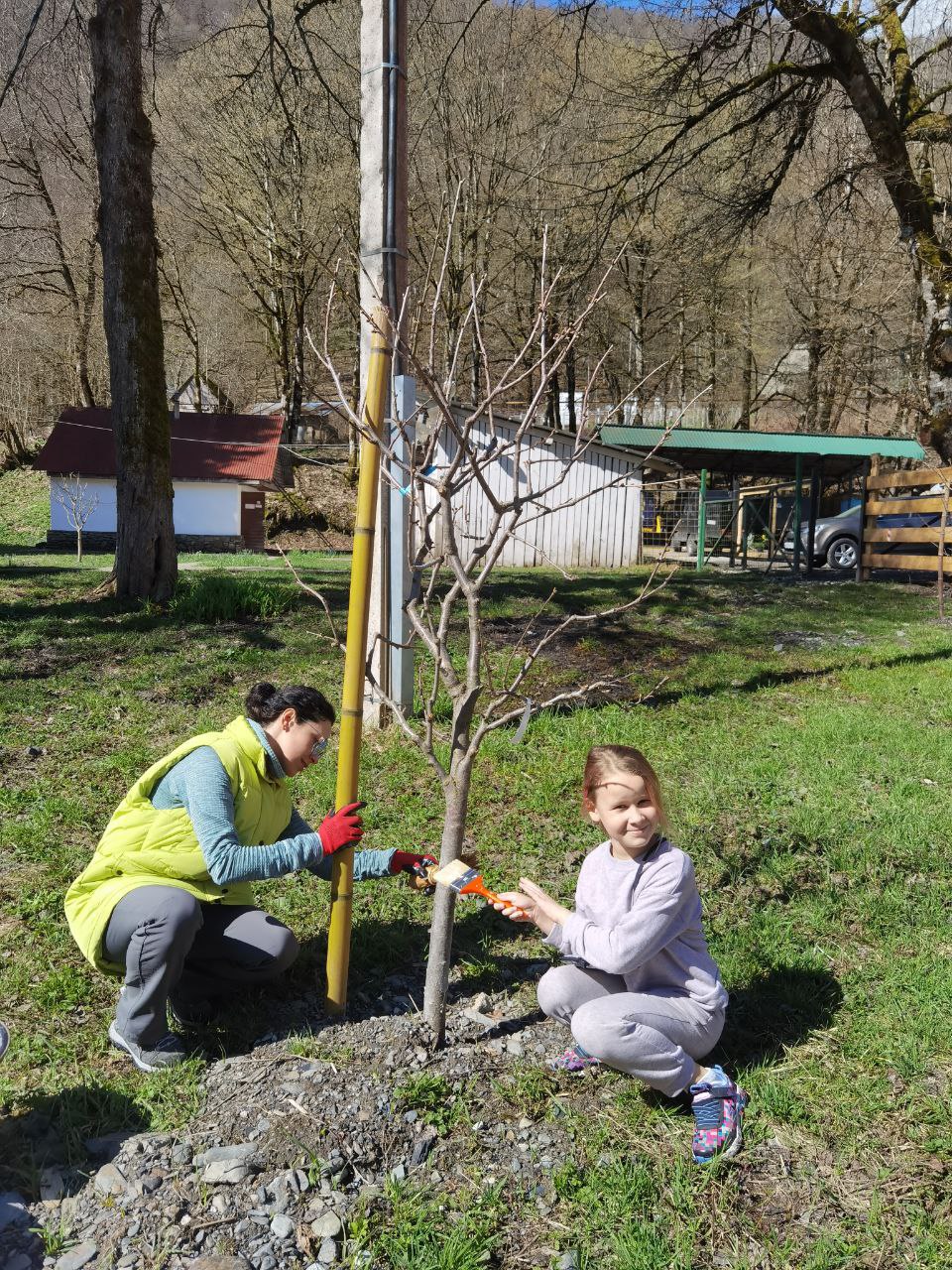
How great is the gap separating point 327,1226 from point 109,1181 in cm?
58

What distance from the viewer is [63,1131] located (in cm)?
253

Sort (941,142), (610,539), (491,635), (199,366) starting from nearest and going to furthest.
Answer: (491,635) → (941,142) → (610,539) → (199,366)

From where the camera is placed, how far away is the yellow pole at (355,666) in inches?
113

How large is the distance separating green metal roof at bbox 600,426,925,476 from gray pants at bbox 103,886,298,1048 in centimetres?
1434


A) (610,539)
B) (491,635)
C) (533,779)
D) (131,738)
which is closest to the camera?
(533,779)

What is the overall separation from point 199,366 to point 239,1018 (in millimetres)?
31601

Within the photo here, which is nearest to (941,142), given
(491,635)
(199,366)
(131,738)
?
(491,635)

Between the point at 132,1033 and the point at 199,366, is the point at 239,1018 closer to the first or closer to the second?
the point at 132,1033

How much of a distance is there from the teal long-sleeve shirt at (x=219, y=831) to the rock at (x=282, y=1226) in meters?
0.87

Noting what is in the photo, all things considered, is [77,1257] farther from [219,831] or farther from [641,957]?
[641,957]

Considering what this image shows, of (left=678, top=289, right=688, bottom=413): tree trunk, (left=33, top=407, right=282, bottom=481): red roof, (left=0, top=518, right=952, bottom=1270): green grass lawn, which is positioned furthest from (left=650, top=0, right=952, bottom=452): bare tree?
(left=33, top=407, right=282, bottom=481): red roof

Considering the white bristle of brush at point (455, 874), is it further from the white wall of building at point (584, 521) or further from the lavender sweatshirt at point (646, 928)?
the white wall of building at point (584, 521)

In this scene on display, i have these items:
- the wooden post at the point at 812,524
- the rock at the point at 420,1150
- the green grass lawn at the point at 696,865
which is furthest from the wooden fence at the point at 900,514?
the rock at the point at 420,1150

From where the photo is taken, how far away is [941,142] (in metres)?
9.74
